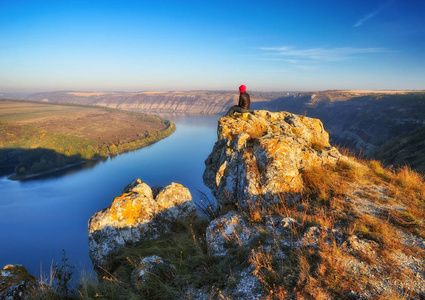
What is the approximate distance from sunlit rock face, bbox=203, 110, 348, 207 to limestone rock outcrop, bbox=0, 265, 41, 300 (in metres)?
4.28

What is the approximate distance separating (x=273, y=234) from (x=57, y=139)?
363ft

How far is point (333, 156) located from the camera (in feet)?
22.4

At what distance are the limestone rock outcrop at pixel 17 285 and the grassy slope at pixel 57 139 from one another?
267 ft

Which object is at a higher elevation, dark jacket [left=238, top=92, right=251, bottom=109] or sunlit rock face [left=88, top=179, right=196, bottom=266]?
dark jacket [left=238, top=92, right=251, bottom=109]

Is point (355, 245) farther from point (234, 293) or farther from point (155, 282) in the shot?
point (155, 282)

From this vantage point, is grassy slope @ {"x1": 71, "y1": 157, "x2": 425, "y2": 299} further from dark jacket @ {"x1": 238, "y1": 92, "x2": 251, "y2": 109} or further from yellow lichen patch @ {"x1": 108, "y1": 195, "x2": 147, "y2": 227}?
dark jacket @ {"x1": 238, "y1": 92, "x2": 251, "y2": 109}

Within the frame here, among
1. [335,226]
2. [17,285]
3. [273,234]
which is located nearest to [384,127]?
[335,226]

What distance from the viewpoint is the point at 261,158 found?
6.29 metres

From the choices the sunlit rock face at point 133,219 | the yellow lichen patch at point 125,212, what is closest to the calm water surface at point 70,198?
the sunlit rock face at point 133,219

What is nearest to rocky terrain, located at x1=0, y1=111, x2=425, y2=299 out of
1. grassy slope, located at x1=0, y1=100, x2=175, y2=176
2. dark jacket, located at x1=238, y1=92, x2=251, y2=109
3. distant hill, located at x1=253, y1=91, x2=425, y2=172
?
dark jacket, located at x1=238, y1=92, x2=251, y2=109

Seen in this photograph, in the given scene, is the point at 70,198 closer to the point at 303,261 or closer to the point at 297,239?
the point at 297,239

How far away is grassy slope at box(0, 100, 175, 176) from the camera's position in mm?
73356

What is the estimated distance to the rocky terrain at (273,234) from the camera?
2740mm

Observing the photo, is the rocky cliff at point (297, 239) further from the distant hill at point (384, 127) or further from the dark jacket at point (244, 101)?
the distant hill at point (384, 127)
